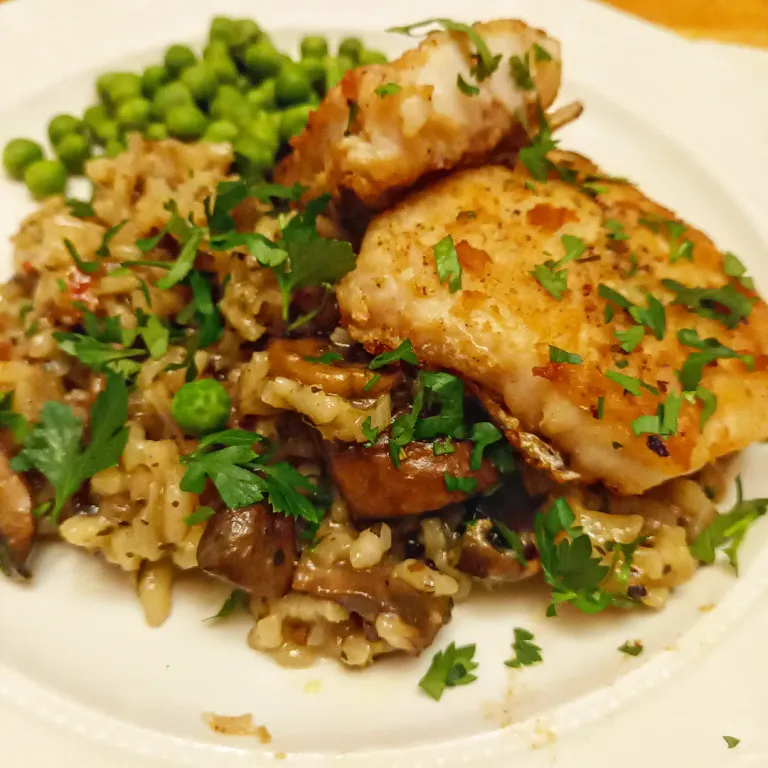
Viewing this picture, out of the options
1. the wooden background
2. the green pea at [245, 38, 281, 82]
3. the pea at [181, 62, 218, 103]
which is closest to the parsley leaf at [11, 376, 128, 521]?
the pea at [181, 62, 218, 103]

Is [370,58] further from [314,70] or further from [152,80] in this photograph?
[152,80]

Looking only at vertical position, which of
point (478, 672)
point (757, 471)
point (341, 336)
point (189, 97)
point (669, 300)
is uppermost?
point (189, 97)

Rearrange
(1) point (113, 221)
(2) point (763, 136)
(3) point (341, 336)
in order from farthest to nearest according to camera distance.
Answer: (2) point (763, 136) < (1) point (113, 221) < (3) point (341, 336)

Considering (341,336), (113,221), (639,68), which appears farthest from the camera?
(639,68)

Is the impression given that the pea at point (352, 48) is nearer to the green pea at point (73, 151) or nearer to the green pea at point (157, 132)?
the green pea at point (157, 132)

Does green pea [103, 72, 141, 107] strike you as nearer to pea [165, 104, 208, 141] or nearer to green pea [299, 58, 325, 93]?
pea [165, 104, 208, 141]

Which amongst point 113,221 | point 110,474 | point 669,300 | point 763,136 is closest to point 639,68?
point 763,136

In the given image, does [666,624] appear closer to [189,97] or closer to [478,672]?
[478,672]

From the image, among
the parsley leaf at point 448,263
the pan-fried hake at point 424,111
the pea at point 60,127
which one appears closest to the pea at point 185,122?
the pea at point 60,127
